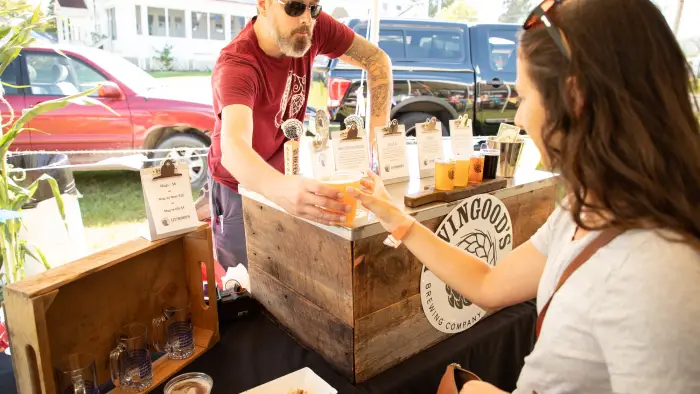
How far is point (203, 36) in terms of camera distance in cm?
888

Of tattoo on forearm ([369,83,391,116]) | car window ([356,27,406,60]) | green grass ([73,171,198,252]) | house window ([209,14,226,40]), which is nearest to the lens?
tattoo on forearm ([369,83,391,116])

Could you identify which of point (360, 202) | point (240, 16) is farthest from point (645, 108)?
point (240, 16)

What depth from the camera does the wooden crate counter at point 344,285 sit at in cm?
106

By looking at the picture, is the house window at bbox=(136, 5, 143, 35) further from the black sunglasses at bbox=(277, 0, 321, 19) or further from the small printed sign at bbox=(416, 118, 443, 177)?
the small printed sign at bbox=(416, 118, 443, 177)

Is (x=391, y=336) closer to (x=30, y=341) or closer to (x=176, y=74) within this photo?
(x=30, y=341)

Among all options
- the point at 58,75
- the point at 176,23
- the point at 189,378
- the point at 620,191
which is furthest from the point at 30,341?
the point at 176,23

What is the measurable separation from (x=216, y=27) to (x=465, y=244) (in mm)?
8704

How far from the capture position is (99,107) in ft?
16.1

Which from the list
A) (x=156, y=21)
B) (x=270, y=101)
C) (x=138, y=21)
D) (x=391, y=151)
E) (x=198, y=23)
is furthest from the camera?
(x=198, y=23)

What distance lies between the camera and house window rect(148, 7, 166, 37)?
806 cm

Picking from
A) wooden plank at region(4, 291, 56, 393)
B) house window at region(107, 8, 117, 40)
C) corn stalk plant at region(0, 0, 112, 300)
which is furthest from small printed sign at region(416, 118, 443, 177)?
house window at region(107, 8, 117, 40)

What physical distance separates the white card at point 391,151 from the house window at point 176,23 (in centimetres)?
809

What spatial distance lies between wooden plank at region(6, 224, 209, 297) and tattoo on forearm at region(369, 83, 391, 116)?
120 centimetres

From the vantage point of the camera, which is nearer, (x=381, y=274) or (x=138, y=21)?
(x=381, y=274)
